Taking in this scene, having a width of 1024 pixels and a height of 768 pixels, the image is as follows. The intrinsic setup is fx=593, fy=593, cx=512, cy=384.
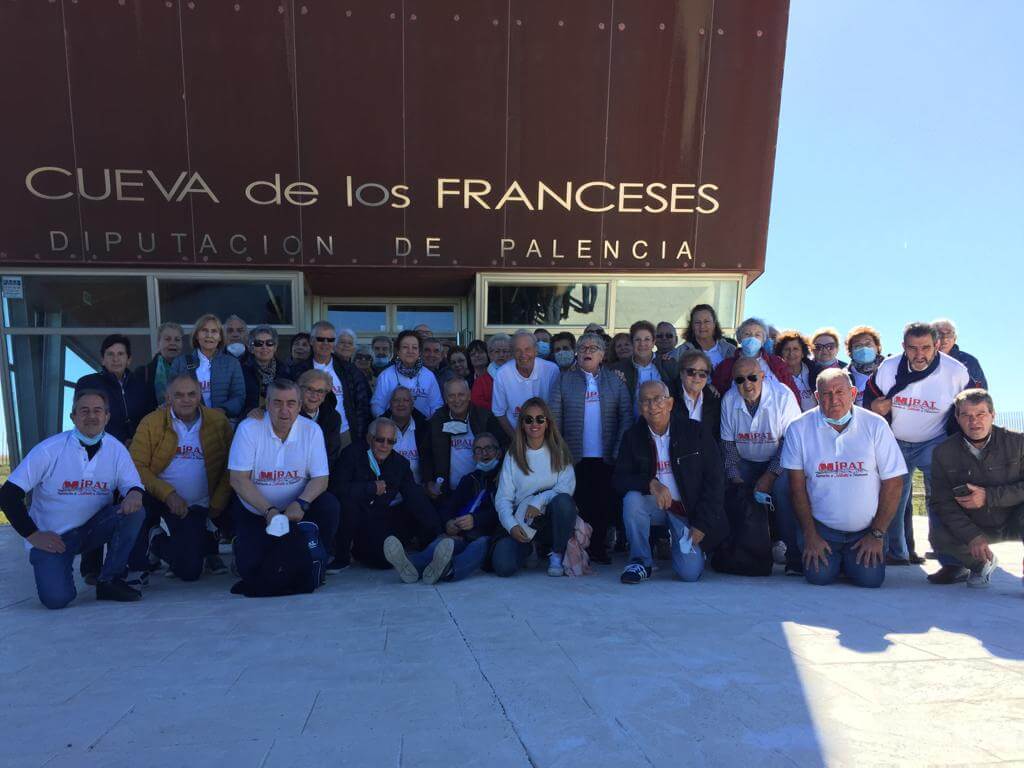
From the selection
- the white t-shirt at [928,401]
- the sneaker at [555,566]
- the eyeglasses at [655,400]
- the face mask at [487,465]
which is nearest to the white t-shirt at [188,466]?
the face mask at [487,465]

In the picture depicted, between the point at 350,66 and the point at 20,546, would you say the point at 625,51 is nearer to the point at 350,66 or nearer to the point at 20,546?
the point at 350,66

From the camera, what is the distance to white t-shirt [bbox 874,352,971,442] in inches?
164

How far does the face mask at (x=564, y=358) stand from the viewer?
526cm

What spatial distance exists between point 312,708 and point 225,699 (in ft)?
1.17

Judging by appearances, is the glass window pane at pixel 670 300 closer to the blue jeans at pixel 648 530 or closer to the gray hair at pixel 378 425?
the blue jeans at pixel 648 530

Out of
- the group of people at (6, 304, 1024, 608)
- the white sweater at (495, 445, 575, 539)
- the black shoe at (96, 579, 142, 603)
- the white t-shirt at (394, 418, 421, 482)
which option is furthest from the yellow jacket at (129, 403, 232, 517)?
the white sweater at (495, 445, 575, 539)

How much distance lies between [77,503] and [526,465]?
9.23 ft

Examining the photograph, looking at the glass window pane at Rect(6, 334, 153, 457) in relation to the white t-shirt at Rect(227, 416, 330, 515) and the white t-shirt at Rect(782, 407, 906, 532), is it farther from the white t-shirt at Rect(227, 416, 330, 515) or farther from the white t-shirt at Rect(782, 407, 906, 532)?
the white t-shirt at Rect(782, 407, 906, 532)

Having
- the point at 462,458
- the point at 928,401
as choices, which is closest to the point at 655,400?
the point at 462,458

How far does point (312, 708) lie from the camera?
2004mm

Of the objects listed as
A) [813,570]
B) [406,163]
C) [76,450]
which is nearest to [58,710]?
[76,450]

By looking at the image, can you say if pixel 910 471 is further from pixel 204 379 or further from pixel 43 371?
pixel 43 371

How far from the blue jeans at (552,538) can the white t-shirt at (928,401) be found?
8.19ft

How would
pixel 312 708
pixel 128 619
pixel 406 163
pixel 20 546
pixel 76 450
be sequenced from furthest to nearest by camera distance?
1. pixel 406 163
2. pixel 20 546
3. pixel 76 450
4. pixel 128 619
5. pixel 312 708
